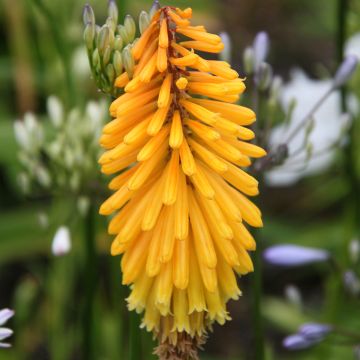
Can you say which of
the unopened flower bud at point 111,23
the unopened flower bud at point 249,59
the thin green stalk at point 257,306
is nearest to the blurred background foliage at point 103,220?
the thin green stalk at point 257,306

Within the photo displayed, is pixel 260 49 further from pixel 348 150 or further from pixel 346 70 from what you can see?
pixel 348 150

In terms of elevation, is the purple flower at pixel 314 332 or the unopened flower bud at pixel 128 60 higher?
the unopened flower bud at pixel 128 60

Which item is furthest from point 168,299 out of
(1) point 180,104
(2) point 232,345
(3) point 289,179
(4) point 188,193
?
(2) point 232,345

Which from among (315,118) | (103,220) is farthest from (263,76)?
(103,220)

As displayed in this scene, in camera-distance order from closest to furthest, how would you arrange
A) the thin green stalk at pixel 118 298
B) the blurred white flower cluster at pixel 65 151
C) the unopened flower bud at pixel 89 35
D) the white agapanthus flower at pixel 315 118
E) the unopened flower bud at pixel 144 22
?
the unopened flower bud at pixel 144 22 → the unopened flower bud at pixel 89 35 → the thin green stalk at pixel 118 298 → the blurred white flower cluster at pixel 65 151 → the white agapanthus flower at pixel 315 118

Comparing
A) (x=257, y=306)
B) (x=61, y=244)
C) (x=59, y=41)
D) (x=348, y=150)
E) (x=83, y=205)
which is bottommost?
(x=257, y=306)

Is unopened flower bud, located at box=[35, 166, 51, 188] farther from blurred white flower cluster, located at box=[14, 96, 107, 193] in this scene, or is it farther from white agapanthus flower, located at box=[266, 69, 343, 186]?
white agapanthus flower, located at box=[266, 69, 343, 186]

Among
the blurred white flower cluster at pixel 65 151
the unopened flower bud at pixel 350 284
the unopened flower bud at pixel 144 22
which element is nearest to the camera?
the unopened flower bud at pixel 144 22

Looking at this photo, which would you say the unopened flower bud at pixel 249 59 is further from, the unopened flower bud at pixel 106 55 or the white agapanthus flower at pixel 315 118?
the white agapanthus flower at pixel 315 118
